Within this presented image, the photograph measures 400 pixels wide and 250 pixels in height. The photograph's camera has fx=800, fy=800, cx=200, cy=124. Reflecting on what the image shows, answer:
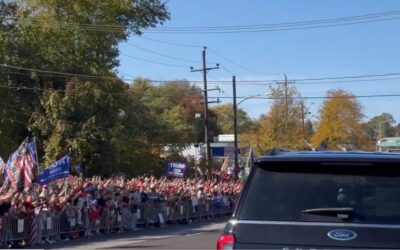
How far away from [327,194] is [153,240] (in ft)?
65.0

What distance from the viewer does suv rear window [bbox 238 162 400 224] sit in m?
5.40

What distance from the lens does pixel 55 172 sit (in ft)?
88.1

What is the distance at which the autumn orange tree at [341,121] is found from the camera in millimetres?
66938

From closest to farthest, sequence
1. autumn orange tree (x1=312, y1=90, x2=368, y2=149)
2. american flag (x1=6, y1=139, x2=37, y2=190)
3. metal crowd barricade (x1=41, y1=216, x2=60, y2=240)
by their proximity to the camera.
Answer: metal crowd barricade (x1=41, y1=216, x2=60, y2=240)
american flag (x1=6, y1=139, x2=37, y2=190)
autumn orange tree (x1=312, y1=90, x2=368, y2=149)

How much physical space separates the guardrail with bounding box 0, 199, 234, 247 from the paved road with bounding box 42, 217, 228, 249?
50 centimetres

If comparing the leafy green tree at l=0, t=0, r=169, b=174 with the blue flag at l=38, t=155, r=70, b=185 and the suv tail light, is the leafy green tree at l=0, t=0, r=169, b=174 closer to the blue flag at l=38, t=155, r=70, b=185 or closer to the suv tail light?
the blue flag at l=38, t=155, r=70, b=185

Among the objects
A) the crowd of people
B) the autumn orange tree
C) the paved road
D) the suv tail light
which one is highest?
the autumn orange tree

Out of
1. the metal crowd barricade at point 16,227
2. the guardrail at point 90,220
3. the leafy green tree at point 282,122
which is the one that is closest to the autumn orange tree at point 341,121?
the leafy green tree at point 282,122

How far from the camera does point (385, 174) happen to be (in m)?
5.50

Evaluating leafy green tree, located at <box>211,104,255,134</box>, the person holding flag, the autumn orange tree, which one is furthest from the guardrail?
leafy green tree, located at <box>211,104,255,134</box>

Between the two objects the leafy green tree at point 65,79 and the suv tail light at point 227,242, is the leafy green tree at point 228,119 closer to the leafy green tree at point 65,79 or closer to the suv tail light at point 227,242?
the leafy green tree at point 65,79

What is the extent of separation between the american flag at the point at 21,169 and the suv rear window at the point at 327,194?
2097 cm

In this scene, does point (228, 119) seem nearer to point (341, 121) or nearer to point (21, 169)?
point (341, 121)

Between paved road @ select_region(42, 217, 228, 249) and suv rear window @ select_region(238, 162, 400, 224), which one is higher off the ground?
suv rear window @ select_region(238, 162, 400, 224)
